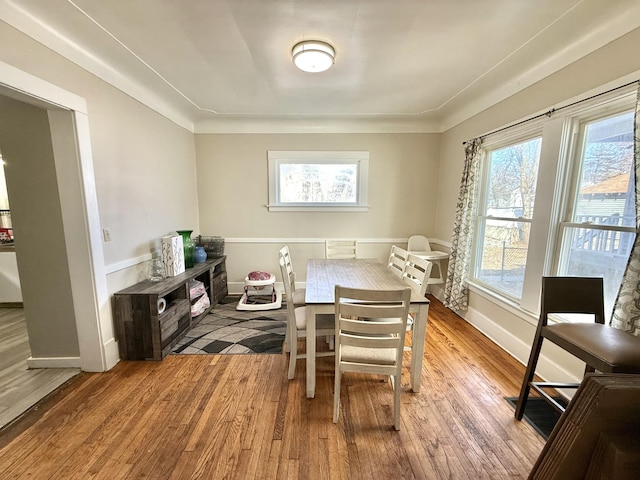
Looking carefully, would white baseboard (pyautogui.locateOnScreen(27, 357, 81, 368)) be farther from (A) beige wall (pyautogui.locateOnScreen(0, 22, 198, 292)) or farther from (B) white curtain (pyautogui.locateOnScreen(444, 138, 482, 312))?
(B) white curtain (pyautogui.locateOnScreen(444, 138, 482, 312))

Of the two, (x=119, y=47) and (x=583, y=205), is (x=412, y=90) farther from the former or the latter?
(x=119, y=47)

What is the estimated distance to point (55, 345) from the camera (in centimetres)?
215

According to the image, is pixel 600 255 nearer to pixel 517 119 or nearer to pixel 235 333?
pixel 517 119

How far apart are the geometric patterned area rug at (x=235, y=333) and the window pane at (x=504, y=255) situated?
2346 mm

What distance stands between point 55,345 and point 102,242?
3.07 feet

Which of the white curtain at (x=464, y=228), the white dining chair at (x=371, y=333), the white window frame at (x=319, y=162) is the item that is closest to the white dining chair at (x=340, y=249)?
the white window frame at (x=319, y=162)

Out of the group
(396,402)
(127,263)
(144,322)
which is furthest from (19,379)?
(396,402)

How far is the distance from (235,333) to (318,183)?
2.31 meters

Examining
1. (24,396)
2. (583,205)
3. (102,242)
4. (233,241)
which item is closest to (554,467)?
(583,205)

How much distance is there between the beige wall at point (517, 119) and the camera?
1.62 metres

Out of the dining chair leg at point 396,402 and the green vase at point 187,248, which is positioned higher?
A: the green vase at point 187,248

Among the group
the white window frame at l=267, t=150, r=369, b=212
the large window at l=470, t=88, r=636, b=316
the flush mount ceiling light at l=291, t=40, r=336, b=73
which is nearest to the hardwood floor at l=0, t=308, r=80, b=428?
the white window frame at l=267, t=150, r=369, b=212

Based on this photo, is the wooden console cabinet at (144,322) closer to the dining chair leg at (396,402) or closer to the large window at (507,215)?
the dining chair leg at (396,402)

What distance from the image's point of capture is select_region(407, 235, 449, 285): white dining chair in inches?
136
